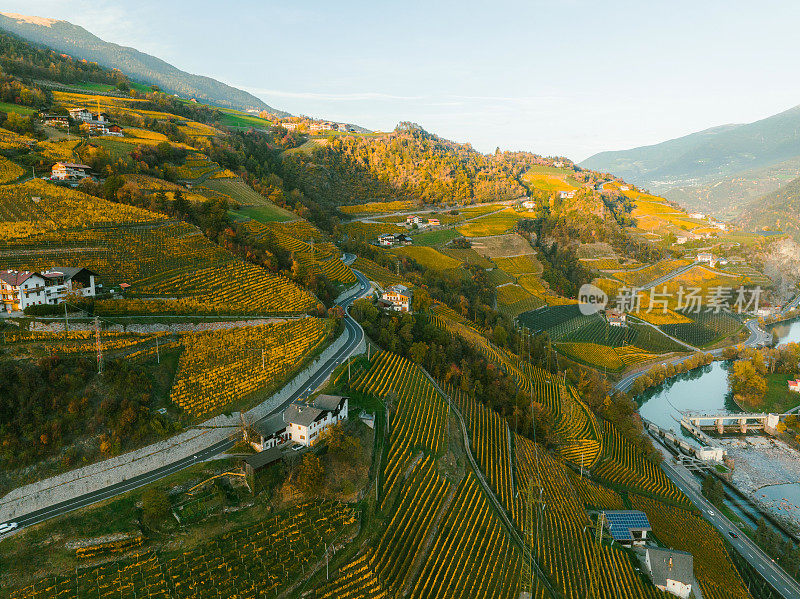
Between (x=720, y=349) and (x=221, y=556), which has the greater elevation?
(x=221, y=556)

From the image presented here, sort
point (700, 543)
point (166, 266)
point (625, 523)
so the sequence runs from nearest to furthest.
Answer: point (625, 523) < point (700, 543) < point (166, 266)

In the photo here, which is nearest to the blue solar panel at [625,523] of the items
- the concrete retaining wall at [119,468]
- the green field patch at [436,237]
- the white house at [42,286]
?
the concrete retaining wall at [119,468]

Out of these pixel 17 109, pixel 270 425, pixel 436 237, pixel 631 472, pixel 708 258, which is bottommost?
pixel 631 472

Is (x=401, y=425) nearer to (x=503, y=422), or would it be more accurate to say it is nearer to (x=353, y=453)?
(x=353, y=453)

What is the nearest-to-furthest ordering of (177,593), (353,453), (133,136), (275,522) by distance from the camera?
(177,593)
(275,522)
(353,453)
(133,136)

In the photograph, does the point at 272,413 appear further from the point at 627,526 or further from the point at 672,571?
the point at 672,571

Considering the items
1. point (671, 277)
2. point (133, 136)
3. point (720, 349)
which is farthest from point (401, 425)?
point (671, 277)

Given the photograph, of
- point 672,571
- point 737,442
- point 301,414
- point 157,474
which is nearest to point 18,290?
point 157,474

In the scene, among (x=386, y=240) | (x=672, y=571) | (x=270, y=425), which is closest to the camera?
(x=270, y=425)

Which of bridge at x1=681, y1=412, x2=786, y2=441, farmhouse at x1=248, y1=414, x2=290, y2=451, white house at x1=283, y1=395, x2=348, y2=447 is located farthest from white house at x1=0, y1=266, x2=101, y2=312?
bridge at x1=681, y1=412, x2=786, y2=441
